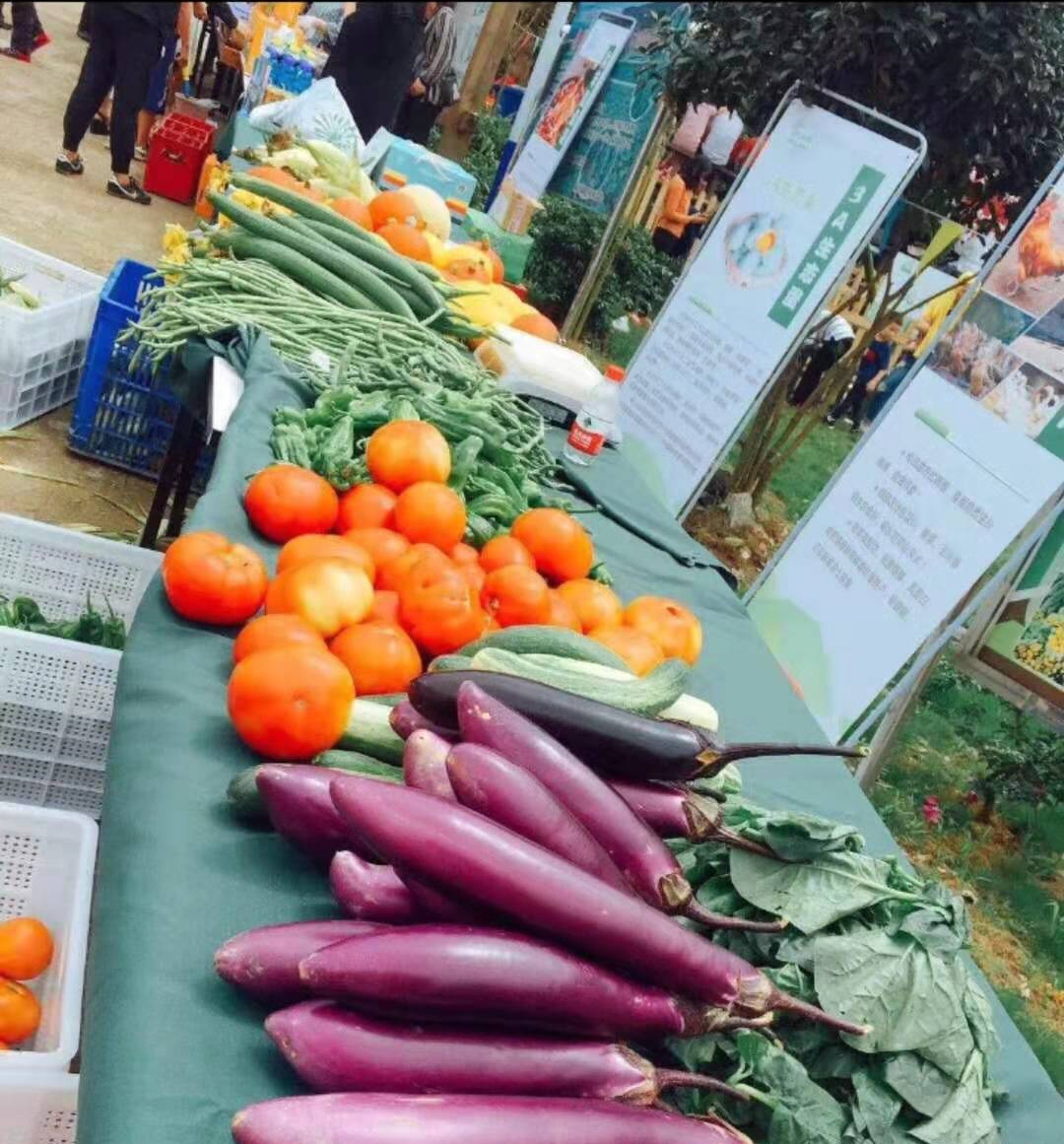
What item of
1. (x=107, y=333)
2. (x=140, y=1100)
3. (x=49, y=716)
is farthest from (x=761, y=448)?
(x=140, y=1100)

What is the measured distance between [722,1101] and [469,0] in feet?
3.98

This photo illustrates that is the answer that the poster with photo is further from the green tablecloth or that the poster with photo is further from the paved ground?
the paved ground

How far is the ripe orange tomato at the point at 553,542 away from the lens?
8.05 ft

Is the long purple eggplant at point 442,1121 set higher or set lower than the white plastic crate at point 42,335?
higher

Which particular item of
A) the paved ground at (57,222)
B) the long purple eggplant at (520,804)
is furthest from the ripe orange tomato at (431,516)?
the paved ground at (57,222)

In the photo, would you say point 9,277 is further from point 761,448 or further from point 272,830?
point 761,448

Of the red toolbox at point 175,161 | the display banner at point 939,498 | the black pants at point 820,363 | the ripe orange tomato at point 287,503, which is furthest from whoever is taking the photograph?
the black pants at point 820,363

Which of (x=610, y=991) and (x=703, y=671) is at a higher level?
(x=610, y=991)

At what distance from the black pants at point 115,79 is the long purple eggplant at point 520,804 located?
20.6ft

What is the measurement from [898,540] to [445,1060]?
10.3 feet

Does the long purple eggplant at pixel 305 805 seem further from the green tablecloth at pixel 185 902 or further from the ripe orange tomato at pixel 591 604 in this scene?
the ripe orange tomato at pixel 591 604

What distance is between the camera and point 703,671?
2764mm

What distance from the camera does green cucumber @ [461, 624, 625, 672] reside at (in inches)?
73.4

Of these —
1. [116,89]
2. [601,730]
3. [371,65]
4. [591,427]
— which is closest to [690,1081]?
[601,730]
